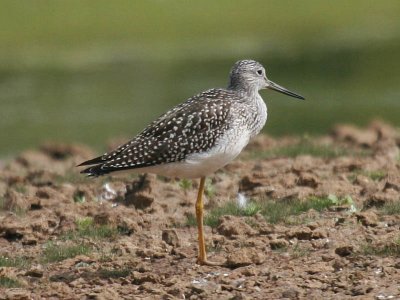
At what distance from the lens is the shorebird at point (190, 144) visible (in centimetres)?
1052

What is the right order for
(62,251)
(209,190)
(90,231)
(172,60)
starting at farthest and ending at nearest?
1. (172,60)
2. (209,190)
3. (90,231)
4. (62,251)

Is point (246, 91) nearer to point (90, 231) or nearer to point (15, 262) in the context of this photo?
point (90, 231)

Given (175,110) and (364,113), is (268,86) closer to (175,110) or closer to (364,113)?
(175,110)

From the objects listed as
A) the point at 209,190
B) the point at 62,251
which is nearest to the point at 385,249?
the point at 62,251

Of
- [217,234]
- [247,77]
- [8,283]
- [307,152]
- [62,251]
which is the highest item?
[247,77]

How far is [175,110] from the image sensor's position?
1091cm

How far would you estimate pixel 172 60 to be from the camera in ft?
103

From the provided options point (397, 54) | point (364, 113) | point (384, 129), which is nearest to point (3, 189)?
point (384, 129)

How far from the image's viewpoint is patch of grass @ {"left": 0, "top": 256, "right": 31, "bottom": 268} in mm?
10531

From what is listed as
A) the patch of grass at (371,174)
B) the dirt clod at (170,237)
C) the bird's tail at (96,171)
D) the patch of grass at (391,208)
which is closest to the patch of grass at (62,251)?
the dirt clod at (170,237)

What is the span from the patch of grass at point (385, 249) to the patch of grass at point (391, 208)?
3.94 ft

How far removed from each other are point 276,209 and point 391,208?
1.11 m

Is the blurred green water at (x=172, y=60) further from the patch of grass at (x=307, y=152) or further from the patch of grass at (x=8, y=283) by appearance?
the patch of grass at (x=8, y=283)

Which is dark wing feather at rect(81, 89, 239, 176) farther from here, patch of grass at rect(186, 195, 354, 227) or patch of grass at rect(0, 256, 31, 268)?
patch of grass at rect(186, 195, 354, 227)
